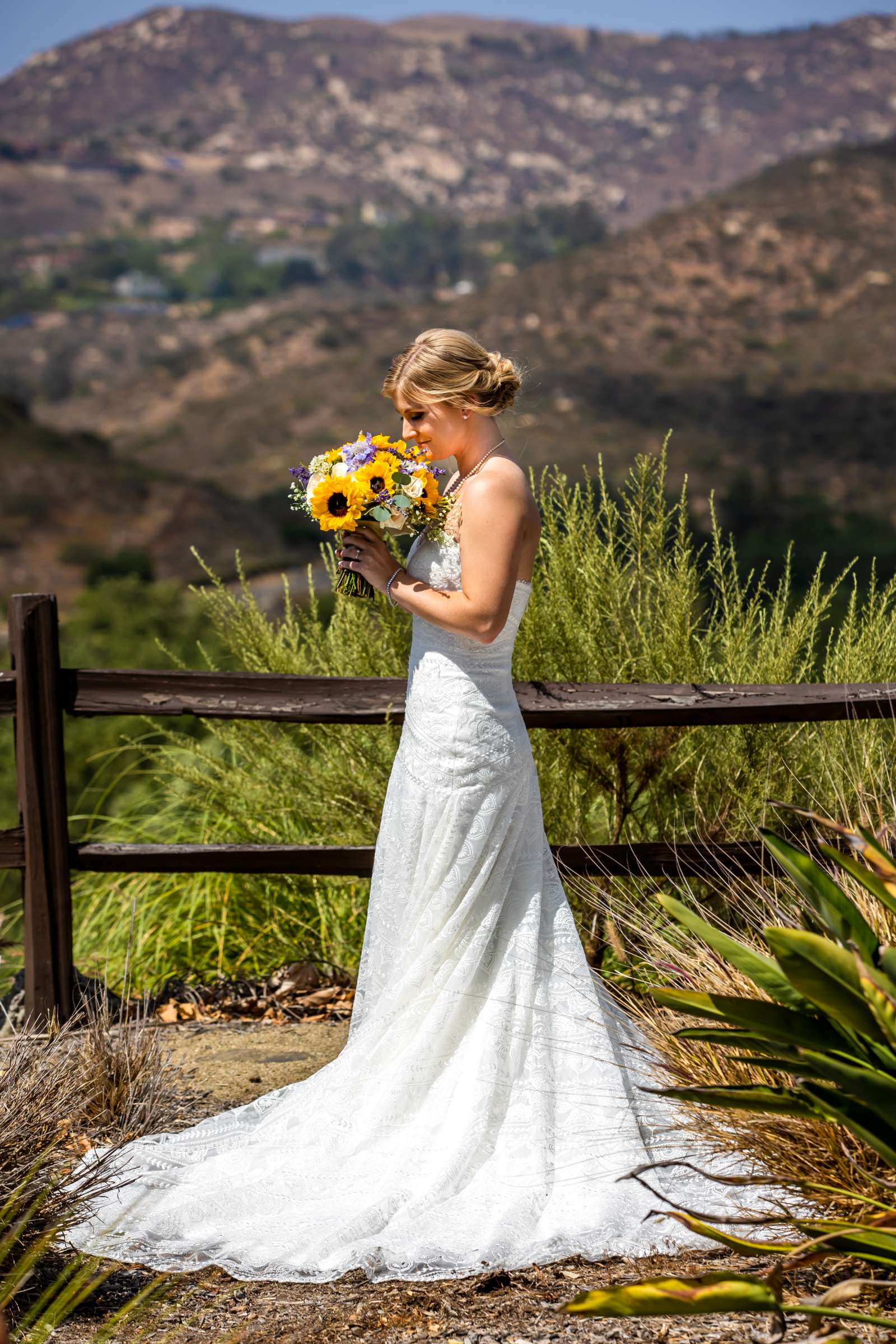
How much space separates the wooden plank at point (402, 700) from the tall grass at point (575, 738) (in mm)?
267

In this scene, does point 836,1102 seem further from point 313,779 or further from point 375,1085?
point 313,779

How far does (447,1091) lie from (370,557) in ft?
4.40

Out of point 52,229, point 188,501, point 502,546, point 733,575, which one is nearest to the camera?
point 502,546

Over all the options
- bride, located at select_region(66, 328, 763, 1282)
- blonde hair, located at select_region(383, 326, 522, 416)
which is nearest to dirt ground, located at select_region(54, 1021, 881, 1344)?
bride, located at select_region(66, 328, 763, 1282)

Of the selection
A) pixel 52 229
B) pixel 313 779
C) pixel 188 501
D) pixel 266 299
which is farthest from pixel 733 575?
pixel 52 229

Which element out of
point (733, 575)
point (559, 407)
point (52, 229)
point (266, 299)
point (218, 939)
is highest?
point (52, 229)

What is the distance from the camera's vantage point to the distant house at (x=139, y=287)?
14938cm

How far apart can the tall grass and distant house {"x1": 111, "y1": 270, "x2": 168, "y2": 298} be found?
498ft

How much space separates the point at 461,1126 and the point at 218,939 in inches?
82.7

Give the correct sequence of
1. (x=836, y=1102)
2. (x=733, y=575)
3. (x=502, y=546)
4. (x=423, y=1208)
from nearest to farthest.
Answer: (x=836, y=1102)
(x=423, y=1208)
(x=502, y=546)
(x=733, y=575)

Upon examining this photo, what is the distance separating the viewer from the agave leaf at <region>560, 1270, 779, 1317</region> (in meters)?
1.82

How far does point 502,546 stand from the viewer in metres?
3.12

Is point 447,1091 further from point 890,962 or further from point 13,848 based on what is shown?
point 13,848

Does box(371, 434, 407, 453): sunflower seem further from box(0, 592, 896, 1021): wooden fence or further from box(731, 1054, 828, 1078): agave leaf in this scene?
box(731, 1054, 828, 1078): agave leaf
